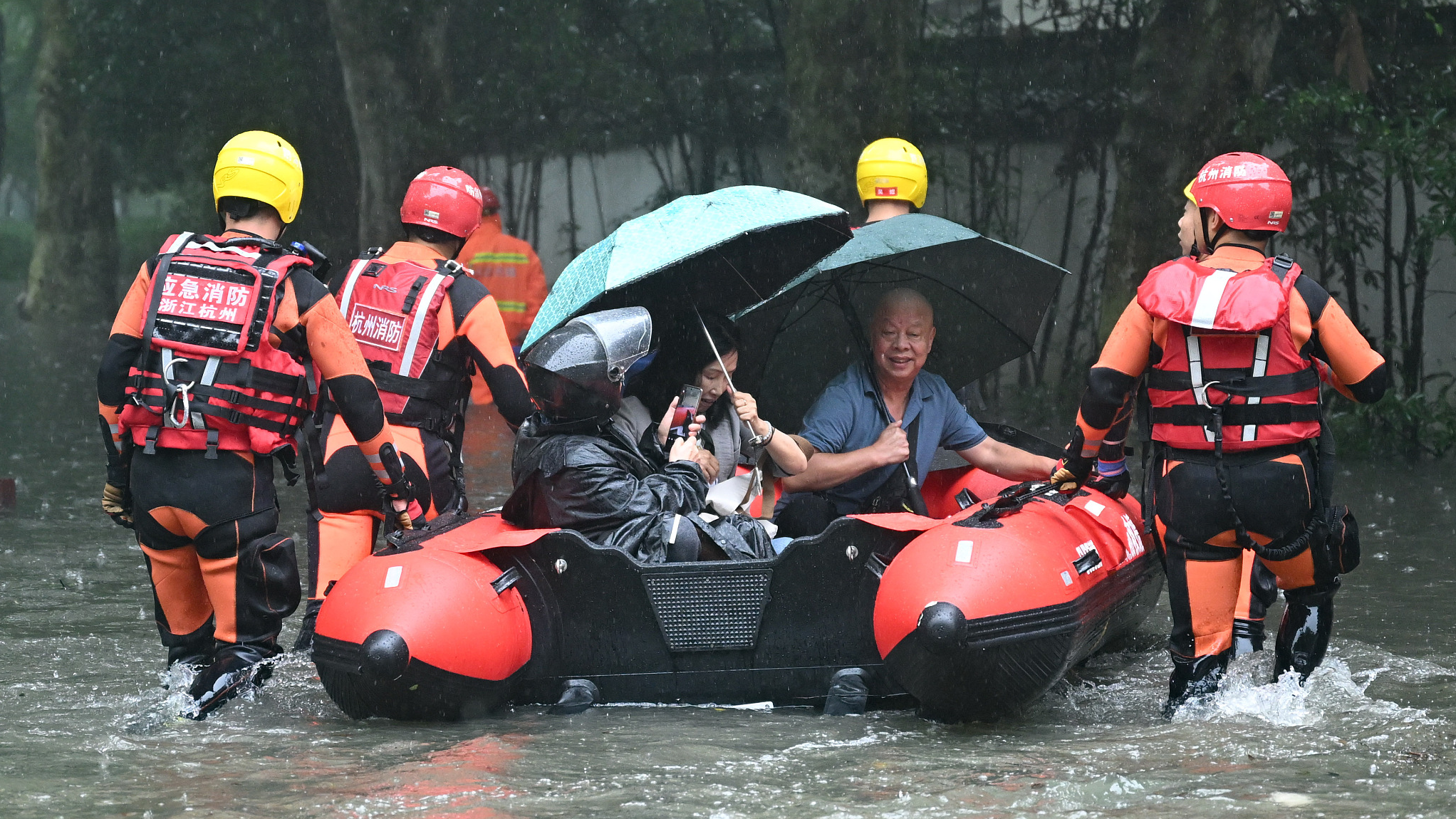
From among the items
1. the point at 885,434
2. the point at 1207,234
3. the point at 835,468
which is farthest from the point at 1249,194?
the point at 835,468

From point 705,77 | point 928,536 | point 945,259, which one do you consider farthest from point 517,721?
point 705,77

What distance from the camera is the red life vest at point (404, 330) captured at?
6066 millimetres

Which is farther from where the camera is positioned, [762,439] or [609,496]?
[762,439]

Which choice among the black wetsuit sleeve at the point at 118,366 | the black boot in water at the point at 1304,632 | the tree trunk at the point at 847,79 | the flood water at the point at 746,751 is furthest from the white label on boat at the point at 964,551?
the tree trunk at the point at 847,79

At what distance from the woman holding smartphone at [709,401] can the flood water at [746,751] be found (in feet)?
3.33

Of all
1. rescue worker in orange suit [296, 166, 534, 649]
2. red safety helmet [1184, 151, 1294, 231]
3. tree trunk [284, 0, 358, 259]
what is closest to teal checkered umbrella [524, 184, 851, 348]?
rescue worker in orange suit [296, 166, 534, 649]

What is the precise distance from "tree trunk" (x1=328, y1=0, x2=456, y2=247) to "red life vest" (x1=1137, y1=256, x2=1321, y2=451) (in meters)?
12.1

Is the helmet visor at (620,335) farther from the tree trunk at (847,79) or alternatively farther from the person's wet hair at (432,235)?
the tree trunk at (847,79)

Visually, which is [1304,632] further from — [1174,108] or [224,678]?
[1174,108]

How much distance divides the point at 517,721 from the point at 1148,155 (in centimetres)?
848

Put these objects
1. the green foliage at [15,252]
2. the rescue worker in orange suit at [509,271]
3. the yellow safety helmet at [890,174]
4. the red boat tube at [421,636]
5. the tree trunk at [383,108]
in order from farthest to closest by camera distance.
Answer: the green foliage at [15,252]
the tree trunk at [383,108]
the rescue worker in orange suit at [509,271]
the yellow safety helmet at [890,174]
the red boat tube at [421,636]

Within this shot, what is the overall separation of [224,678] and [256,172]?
5.07 ft

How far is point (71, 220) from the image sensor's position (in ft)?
88.8

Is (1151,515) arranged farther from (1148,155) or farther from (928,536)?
(1148,155)
